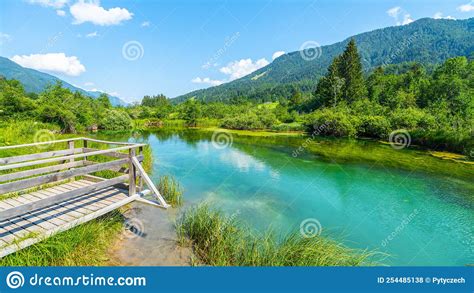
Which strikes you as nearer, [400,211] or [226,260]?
[226,260]

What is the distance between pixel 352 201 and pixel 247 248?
684 centimetres

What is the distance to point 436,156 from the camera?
18734mm

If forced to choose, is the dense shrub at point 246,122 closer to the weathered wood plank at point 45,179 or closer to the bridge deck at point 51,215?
the bridge deck at point 51,215

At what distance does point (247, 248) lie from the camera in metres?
4.80

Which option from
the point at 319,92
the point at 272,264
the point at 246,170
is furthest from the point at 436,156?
the point at 319,92

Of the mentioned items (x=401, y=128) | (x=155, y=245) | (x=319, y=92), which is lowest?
(x=155, y=245)

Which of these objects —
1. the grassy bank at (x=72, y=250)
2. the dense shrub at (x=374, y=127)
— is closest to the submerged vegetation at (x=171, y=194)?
the grassy bank at (x=72, y=250)

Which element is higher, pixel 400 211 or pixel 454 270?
pixel 454 270

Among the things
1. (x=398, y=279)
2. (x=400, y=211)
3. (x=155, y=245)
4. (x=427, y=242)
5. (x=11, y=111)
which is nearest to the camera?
(x=398, y=279)

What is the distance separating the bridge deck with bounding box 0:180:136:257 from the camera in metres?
3.79

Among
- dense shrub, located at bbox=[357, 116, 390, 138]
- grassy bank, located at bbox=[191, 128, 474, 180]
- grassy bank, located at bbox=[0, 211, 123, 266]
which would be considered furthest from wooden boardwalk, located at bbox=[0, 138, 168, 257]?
dense shrub, located at bbox=[357, 116, 390, 138]

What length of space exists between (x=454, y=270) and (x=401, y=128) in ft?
91.6

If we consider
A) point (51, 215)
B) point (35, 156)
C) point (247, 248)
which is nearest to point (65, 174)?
point (51, 215)

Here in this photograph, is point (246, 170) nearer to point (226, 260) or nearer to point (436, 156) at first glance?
point (226, 260)
